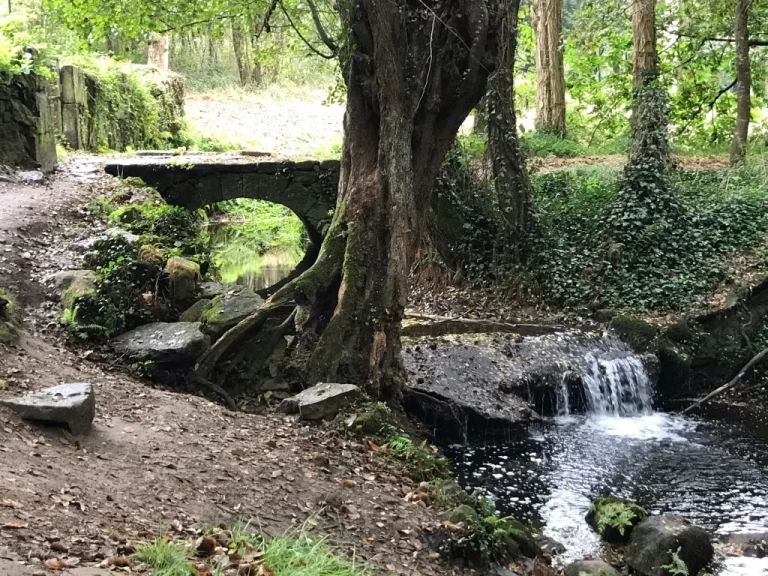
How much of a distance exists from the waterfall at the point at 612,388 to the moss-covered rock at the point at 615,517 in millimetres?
3428

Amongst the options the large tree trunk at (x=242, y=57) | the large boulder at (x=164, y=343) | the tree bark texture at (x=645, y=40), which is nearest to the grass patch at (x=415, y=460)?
the large boulder at (x=164, y=343)

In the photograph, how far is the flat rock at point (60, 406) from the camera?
536 cm

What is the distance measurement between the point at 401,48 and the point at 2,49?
813 cm

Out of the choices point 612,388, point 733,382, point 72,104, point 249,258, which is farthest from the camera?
point 249,258

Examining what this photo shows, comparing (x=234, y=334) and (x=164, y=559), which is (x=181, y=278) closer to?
(x=234, y=334)

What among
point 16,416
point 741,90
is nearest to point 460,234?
point 741,90

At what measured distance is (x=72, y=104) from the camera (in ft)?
58.7

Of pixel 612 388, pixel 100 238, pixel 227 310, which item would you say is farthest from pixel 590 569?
pixel 100 238

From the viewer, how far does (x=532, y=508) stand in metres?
7.85

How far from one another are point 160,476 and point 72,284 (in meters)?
4.15

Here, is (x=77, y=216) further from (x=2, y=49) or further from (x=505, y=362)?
(x=505, y=362)

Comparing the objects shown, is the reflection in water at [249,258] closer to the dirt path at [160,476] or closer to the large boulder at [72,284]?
the large boulder at [72,284]

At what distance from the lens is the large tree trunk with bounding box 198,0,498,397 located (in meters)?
8.44

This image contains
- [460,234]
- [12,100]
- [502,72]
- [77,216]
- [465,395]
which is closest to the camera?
[465,395]
